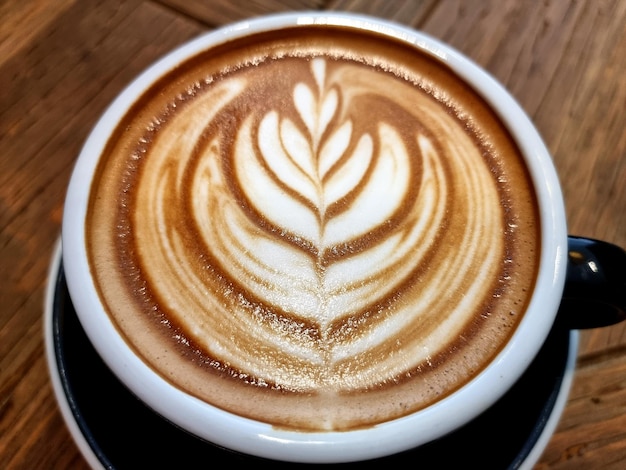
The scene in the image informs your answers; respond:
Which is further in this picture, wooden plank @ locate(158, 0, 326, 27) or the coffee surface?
wooden plank @ locate(158, 0, 326, 27)

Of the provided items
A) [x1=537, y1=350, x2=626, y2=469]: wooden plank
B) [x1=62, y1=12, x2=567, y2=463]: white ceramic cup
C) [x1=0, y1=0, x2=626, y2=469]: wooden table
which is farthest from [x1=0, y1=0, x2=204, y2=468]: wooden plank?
[x1=537, y1=350, x2=626, y2=469]: wooden plank

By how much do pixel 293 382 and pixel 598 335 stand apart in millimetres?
486

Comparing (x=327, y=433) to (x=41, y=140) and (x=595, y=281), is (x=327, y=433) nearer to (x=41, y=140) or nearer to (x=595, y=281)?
(x=595, y=281)

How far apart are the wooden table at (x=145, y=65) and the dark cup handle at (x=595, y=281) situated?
0.17m

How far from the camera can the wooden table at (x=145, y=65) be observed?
775mm

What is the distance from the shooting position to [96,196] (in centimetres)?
68

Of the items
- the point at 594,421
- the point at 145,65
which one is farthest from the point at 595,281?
the point at 145,65

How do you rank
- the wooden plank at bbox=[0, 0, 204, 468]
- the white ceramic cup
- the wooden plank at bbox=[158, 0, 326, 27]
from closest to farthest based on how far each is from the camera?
1. the white ceramic cup
2. the wooden plank at bbox=[0, 0, 204, 468]
3. the wooden plank at bbox=[158, 0, 326, 27]

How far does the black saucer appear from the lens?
0.62 m

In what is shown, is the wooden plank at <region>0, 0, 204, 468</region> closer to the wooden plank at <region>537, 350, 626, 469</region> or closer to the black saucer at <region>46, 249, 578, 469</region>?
the black saucer at <region>46, 249, 578, 469</region>

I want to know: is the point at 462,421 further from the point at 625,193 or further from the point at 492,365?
the point at 625,193

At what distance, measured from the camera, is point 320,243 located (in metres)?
0.65

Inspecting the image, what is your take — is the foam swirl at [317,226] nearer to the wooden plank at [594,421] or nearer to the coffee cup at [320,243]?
the coffee cup at [320,243]

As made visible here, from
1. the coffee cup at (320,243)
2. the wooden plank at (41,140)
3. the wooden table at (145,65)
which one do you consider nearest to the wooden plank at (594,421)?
the wooden table at (145,65)
